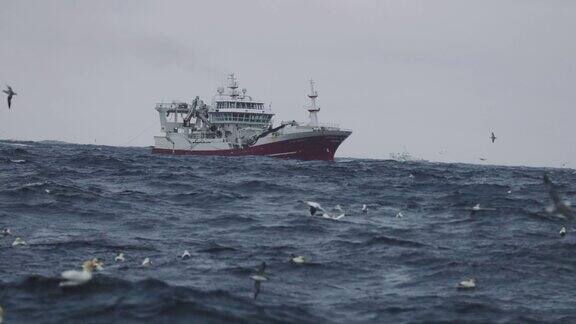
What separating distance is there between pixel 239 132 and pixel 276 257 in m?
75.7

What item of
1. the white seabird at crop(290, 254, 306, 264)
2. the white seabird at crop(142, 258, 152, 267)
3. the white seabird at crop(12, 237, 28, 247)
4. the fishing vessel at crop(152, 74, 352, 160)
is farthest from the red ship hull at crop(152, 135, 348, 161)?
the white seabird at crop(142, 258, 152, 267)

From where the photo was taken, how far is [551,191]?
1410cm

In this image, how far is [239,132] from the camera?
94.6m

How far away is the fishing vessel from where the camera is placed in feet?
279

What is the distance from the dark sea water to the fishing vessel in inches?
1843

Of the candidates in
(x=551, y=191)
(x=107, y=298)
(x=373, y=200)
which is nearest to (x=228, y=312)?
(x=107, y=298)

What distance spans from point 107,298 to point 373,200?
81.3ft

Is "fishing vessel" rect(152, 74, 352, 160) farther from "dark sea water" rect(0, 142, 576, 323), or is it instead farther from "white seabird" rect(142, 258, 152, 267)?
"white seabird" rect(142, 258, 152, 267)

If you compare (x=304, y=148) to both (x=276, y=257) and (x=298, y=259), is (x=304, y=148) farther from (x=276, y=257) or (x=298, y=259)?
(x=298, y=259)

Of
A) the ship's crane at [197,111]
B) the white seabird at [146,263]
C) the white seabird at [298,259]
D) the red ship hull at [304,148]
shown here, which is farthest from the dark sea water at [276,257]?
the ship's crane at [197,111]

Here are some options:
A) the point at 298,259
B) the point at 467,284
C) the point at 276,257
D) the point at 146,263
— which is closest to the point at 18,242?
the point at 146,263

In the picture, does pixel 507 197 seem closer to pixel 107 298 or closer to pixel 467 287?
pixel 467 287

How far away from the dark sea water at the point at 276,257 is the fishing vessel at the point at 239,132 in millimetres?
46807

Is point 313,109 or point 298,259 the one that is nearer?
point 298,259
